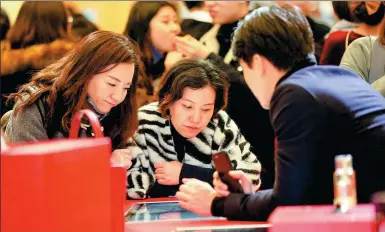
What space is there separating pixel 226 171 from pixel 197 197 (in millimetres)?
129

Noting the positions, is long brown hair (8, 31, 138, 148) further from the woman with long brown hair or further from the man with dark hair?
the man with dark hair

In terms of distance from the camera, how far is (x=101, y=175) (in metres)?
2.32

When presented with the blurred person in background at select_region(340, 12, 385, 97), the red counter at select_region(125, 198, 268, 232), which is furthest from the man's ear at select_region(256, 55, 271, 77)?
the blurred person in background at select_region(340, 12, 385, 97)

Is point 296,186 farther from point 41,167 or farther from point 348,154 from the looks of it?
point 41,167

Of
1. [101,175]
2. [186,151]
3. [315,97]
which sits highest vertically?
[315,97]

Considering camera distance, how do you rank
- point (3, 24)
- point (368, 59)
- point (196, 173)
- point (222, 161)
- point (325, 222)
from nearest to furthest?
point (325, 222) → point (222, 161) → point (196, 173) → point (368, 59) → point (3, 24)

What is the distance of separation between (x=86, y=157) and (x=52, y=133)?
34.1 inches

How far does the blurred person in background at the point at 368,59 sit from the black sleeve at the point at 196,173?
0.72 m

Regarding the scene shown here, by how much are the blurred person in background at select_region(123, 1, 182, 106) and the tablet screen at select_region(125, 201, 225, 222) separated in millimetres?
1124

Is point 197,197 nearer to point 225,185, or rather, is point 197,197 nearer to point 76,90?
point 225,185

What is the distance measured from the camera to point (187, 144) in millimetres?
3455

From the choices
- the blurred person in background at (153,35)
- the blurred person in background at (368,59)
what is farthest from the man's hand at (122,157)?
the blurred person in background at (368,59)

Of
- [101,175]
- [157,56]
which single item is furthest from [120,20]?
[101,175]

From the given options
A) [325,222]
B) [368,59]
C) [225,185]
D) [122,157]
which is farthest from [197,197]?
[368,59]
